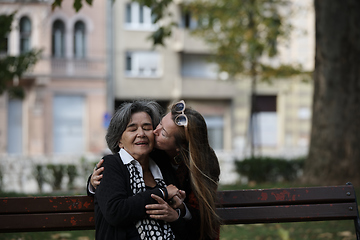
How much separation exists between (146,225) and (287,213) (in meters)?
1.22

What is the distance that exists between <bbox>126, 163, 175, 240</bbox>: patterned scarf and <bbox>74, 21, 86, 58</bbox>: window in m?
26.3

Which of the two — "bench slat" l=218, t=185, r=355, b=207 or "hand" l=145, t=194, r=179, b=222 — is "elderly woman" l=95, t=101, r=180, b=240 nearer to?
"hand" l=145, t=194, r=179, b=222

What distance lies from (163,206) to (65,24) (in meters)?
26.6

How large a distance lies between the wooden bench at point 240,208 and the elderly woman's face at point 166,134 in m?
0.61

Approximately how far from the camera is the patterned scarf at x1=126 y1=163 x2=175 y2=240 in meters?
3.26

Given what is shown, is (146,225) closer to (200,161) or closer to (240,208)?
(200,161)

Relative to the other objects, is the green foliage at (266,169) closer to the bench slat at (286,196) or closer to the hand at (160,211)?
the bench slat at (286,196)

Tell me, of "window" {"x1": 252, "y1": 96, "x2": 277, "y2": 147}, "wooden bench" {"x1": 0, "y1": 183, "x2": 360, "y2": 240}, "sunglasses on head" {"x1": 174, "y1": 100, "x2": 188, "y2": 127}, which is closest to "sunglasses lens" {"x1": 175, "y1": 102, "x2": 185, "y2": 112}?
"sunglasses on head" {"x1": 174, "y1": 100, "x2": 188, "y2": 127}

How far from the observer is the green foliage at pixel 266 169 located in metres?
14.5

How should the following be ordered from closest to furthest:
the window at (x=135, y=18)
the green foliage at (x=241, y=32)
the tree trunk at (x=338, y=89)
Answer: the tree trunk at (x=338, y=89) → the green foliage at (x=241, y=32) → the window at (x=135, y=18)

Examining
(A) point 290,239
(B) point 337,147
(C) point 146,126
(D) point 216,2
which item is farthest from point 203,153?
(D) point 216,2

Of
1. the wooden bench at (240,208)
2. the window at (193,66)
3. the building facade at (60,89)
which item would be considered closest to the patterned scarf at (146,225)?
the wooden bench at (240,208)

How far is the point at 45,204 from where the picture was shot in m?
3.68

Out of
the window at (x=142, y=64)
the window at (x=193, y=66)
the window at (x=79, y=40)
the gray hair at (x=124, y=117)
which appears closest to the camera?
the gray hair at (x=124, y=117)
